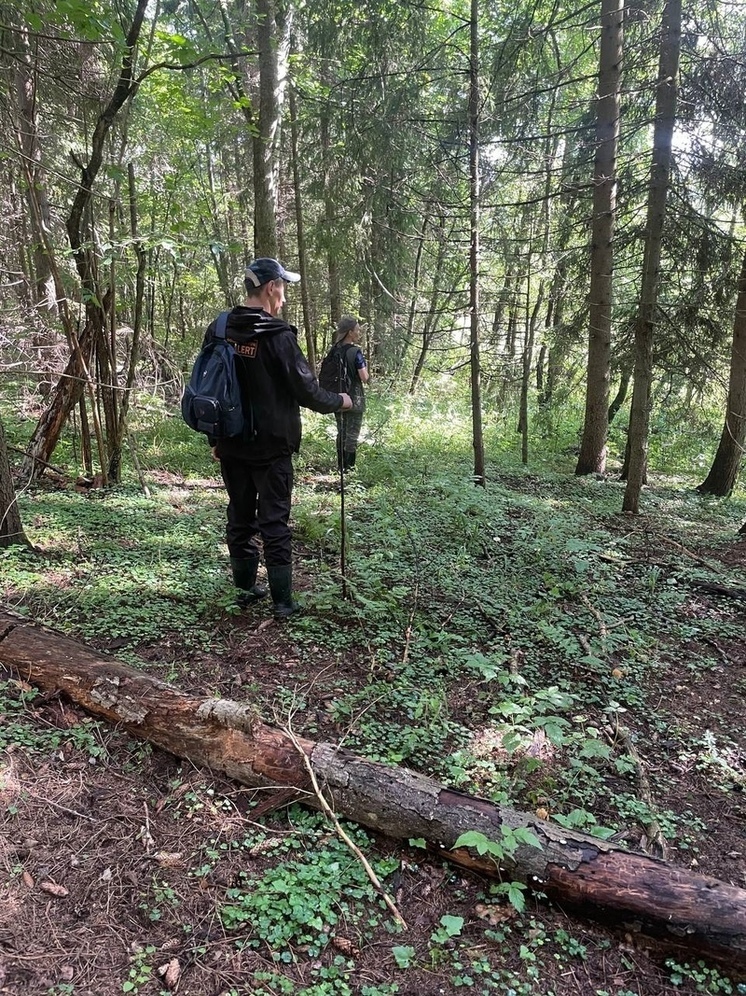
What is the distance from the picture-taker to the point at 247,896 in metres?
2.11

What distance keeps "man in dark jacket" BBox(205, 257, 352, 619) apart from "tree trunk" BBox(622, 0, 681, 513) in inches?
191

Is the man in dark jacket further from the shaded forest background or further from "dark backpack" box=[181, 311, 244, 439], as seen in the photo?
the shaded forest background

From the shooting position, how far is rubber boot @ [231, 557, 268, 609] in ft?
14.1

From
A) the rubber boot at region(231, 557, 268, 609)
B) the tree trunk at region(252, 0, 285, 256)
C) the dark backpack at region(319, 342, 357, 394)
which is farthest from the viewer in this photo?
the dark backpack at region(319, 342, 357, 394)

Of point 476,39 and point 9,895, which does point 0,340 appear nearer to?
point 9,895

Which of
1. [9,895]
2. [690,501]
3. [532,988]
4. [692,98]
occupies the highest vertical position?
[692,98]

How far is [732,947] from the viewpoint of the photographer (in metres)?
1.99

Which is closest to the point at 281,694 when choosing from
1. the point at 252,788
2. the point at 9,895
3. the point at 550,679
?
the point at 252,788

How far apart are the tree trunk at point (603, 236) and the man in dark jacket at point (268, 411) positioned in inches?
224

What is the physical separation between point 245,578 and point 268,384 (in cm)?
149

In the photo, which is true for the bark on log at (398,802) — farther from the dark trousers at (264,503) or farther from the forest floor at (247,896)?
the dark trousers at (264,503)

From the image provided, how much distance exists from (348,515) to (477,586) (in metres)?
2.15

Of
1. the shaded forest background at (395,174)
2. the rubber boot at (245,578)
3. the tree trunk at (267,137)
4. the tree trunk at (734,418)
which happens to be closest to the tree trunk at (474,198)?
the shaded forest background at (395,174)

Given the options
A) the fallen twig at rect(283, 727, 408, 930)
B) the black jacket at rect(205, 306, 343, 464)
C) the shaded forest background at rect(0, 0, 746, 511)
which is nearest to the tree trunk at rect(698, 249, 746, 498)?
the shaded forest background at rect(0, 0, 746, 511)
